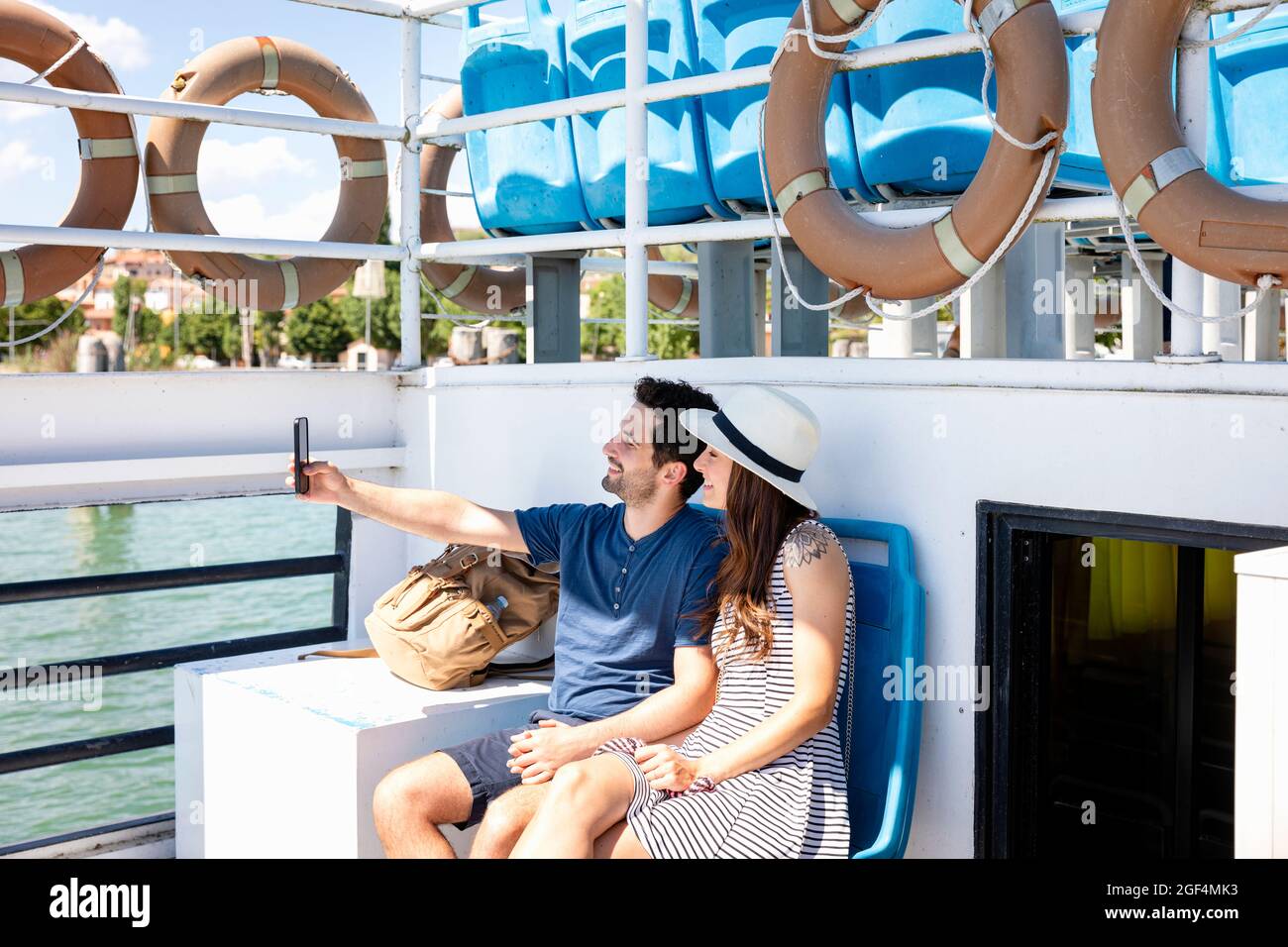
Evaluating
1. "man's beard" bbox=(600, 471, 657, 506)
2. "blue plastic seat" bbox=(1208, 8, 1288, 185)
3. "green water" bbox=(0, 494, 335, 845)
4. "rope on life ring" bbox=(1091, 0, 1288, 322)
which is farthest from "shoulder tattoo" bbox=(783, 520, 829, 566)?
"green water" bbox=(0, 494, 335, 845)

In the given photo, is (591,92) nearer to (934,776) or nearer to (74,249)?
(74,249)

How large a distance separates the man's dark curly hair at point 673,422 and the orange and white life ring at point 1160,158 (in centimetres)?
97

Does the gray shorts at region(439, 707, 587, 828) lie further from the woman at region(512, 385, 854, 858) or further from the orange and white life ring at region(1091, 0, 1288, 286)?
the orange and white life ring at region(1091, 0, 1288, 286)

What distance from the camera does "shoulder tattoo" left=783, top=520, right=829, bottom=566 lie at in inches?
92.7

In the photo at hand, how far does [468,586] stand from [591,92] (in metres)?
1.52

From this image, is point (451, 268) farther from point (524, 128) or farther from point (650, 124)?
point (650, 124)

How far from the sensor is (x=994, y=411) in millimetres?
2449

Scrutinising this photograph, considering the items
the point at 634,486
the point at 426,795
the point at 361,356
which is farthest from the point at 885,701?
the point at 361,356

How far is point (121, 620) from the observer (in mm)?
20672

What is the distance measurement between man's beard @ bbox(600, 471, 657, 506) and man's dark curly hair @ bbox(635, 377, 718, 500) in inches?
1.5

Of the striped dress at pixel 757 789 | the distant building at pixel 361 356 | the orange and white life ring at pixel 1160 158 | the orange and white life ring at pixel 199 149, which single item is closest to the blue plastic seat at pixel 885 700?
the striped dress at pixel 757 789

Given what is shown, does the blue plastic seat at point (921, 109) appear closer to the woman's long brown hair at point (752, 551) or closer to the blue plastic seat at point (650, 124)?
the blue plastic seat at point (650, 124)

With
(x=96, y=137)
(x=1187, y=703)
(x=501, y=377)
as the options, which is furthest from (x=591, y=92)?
(x=1187, y=703)

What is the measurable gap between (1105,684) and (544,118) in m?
2.03
